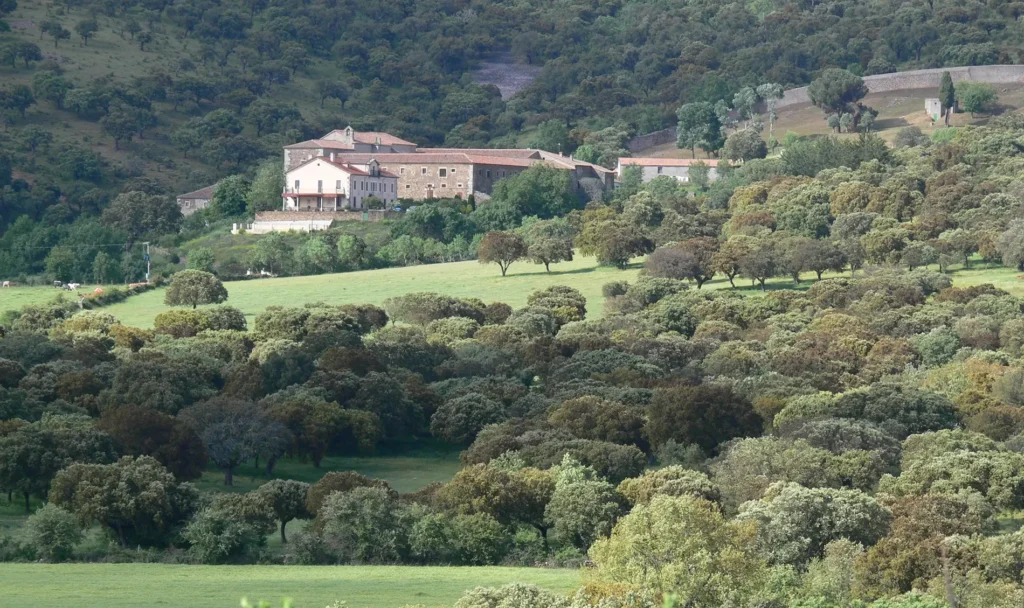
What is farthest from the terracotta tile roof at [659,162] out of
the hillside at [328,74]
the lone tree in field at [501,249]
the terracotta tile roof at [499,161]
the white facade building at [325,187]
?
the lone tree in field at [501,249]

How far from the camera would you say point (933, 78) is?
154 m

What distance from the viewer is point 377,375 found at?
6775cm

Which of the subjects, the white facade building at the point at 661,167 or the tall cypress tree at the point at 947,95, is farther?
the tall cypress tree at the point at 947,95

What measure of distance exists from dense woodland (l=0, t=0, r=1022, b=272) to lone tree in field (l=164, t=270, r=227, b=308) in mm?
32064

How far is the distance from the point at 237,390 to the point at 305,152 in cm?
7076

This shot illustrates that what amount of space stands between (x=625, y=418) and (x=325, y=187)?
218ft

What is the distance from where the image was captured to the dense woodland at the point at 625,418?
140 ft

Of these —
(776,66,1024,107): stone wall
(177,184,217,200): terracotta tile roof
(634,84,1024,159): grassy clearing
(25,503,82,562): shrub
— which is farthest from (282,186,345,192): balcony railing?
(25,503,82,562): shrub

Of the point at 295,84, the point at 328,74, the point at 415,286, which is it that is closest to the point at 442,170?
the point at 415,286

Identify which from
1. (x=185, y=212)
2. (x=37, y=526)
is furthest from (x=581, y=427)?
(x=185, y=212)

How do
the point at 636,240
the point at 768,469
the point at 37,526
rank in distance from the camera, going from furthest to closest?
the point at 636,240 < the point at 768,469 < the point at 37,526

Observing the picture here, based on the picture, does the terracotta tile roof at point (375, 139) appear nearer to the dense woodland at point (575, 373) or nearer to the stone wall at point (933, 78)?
the dense woodland at point (575, 373)

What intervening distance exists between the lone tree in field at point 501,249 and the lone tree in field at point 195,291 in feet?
51.5

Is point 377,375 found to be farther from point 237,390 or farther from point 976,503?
point 976,503
